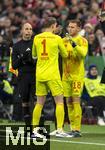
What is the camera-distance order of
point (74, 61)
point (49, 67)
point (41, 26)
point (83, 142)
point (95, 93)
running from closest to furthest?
point (83, 142) < point (49, 67) < point (74, 61) < point (95, 93) < point (41, 26)

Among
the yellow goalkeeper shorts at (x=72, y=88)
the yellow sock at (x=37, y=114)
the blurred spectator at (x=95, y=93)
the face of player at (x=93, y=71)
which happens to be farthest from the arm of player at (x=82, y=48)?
the face of player at (x=93, y=71)

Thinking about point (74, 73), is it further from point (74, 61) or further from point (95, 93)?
point (95, 93)

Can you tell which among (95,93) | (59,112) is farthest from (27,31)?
(95,93)

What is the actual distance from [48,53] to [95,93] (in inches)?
220

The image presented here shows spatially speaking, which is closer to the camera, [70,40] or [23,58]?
[70,40]

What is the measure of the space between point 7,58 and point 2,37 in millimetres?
1085

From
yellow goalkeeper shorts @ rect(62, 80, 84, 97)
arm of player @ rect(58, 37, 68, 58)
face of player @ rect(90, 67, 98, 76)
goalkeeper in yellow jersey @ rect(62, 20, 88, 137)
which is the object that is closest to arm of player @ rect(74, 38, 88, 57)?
goalkeeper in yellow jersey @ rect(62, 20, 88, 137)

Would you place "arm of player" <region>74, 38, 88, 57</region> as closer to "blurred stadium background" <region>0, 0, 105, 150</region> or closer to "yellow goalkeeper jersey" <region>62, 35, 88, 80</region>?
"yellow goalkeeper jersey" <region>62, 35, 88, 80</region>

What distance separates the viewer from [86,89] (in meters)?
20.5

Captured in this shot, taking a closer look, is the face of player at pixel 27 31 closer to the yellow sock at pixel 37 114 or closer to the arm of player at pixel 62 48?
the arm of player at pixel 62 48

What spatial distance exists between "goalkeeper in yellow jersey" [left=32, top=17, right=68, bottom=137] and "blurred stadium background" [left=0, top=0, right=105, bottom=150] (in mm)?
894

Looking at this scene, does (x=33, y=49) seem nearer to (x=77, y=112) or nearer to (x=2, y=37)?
(x=77, y=112)

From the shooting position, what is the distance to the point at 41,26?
991 inches

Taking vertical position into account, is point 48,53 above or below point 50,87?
above
